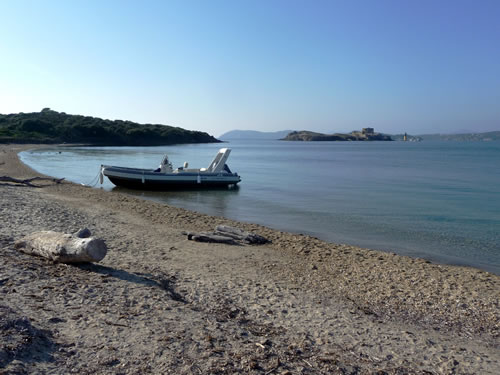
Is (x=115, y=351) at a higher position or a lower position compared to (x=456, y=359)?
higher

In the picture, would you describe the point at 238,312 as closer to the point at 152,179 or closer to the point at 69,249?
the point at 69,249

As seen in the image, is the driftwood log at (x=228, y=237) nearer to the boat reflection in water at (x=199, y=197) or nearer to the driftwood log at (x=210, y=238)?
the driftwood log at (x=210, y=238)

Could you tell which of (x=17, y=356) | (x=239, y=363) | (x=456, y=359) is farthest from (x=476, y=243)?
→ (x=17, y=356)

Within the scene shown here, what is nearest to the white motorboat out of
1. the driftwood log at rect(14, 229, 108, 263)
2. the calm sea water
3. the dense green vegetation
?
the calm sea water

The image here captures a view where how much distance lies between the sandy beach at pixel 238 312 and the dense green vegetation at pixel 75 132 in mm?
78159

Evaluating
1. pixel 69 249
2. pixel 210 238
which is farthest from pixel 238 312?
pixel 210 238

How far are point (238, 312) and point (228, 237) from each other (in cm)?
522

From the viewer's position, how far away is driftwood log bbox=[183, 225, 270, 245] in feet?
34.8

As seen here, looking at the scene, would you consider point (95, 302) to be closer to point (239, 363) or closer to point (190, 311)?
point (190, 311)

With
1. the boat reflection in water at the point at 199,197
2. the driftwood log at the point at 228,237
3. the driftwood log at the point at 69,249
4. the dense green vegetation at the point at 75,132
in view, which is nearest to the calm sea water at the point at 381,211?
the boat reflection in water at the point at 199,197

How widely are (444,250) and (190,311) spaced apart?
30.9 feet

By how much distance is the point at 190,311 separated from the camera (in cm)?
543

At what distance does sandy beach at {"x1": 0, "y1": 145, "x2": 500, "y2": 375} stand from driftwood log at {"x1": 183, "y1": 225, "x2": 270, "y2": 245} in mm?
393

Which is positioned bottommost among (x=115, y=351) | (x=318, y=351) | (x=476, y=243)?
(x=476, y=243)
